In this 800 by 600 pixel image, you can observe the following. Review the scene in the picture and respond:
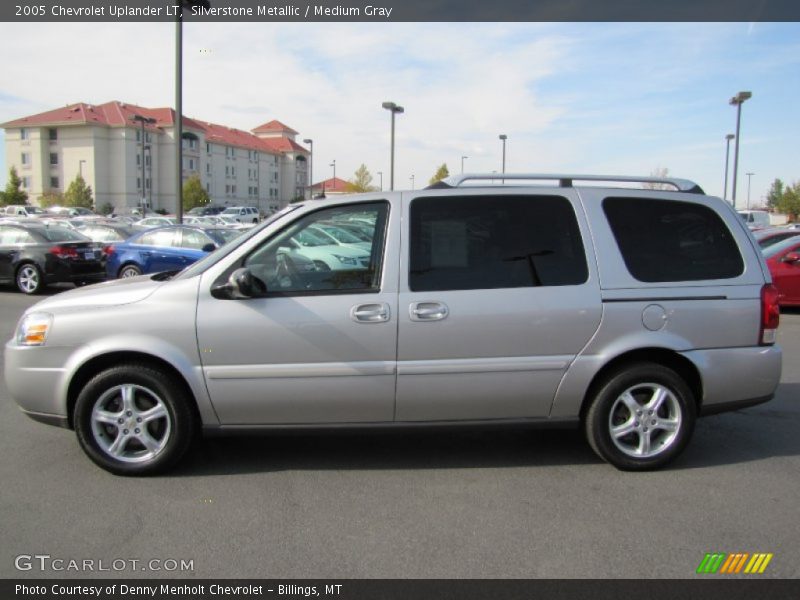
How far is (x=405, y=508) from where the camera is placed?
12.4 feet

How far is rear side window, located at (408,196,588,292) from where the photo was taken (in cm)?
414

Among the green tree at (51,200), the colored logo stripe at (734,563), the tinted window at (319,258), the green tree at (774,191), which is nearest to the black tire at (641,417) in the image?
the colored logo stripe at (734,563)

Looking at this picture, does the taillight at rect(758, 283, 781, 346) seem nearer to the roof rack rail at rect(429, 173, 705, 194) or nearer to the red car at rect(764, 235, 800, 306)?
the roof rack rail at rect(429, 173, 705, 194)

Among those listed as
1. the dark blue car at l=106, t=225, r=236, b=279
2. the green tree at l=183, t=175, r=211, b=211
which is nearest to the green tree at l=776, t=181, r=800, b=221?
the green tree at l=183, t=175, r=211, b=211

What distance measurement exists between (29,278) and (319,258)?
40.8 ft

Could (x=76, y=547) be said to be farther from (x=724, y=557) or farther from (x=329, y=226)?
(x=724, y=557)

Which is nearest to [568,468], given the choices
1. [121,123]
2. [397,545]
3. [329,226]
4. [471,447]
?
[471,447]

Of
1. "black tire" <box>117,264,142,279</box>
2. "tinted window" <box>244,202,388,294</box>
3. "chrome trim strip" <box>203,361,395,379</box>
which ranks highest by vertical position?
"tinted window" <box>244,202,388,294</box>

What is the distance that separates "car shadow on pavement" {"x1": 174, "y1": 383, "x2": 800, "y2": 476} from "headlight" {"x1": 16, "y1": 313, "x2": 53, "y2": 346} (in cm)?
120

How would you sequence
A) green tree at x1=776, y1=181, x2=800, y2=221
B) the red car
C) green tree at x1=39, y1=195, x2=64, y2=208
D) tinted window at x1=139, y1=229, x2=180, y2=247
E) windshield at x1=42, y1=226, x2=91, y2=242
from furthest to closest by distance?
green tree at x1=39, y1=195, x2=64, y2=208 → green tree at x1=776, y1=181, x2=800, y2=221 → windshield at x1=42, y1=226, x2=91, y2=242 → tinted window at x1=139, y1=229, x2=180, y2=247 → the red car

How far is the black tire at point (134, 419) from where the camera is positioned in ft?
13.4

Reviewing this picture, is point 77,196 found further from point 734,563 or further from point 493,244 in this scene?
point 734,563

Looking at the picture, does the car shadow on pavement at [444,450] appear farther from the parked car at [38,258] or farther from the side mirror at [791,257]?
the parked car at [38,258]

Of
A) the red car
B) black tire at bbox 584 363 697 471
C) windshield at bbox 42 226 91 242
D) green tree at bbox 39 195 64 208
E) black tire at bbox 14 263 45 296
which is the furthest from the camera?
green tree at bbox 39 195 64 208
